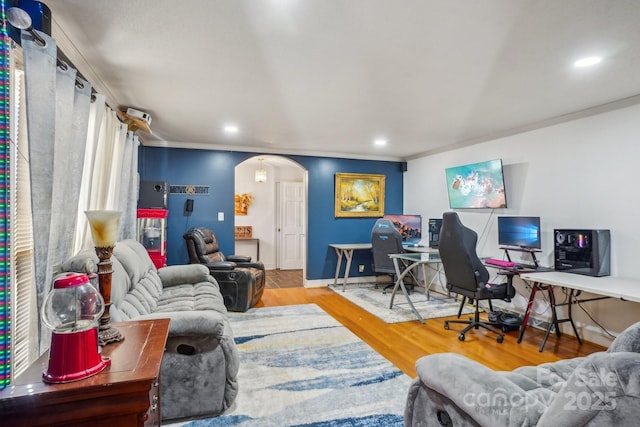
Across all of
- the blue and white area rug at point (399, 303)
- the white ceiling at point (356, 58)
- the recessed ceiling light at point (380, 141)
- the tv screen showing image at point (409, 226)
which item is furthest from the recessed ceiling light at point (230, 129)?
the tv screen showing image at point (409, 226)

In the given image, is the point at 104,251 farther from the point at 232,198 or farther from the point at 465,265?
the point at 232,198

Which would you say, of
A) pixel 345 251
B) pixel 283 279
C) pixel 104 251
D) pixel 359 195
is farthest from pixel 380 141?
pixel 104 251

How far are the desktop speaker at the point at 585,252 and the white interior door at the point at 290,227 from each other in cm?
494

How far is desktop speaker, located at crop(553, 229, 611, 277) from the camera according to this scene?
3.04 meters

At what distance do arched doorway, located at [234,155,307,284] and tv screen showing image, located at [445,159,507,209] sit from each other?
→ 3.51 metres

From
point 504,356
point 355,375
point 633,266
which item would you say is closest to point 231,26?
point 355,375

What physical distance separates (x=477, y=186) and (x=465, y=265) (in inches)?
66.6

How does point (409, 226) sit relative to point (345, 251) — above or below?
above

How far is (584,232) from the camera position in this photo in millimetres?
3115

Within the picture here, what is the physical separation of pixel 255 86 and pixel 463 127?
8.61 ft

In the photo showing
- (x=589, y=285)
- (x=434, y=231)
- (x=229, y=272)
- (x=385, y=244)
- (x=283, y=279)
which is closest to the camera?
(x=589, y=285)

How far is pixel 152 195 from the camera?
4359 mm

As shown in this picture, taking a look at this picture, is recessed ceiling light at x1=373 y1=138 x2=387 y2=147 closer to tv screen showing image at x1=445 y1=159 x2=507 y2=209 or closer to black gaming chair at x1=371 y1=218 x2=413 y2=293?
tv screen showing image at x1=445 y1=159 x2=507 y2=209

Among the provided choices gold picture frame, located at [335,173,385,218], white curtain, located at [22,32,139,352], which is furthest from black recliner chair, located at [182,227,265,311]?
gold picture frame, located at [335,173,385,218]
